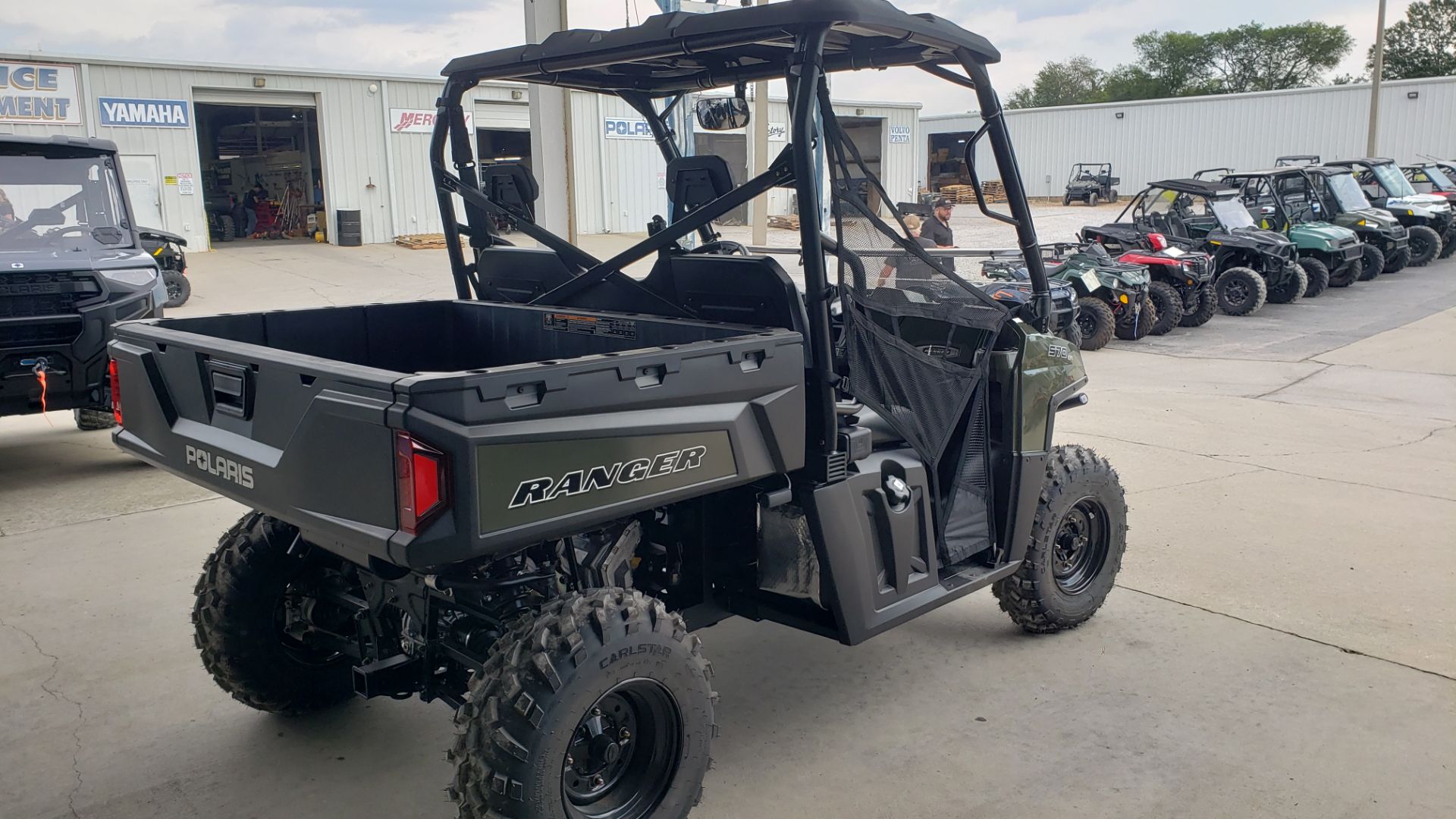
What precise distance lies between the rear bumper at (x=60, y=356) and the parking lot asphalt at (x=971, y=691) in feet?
1.80

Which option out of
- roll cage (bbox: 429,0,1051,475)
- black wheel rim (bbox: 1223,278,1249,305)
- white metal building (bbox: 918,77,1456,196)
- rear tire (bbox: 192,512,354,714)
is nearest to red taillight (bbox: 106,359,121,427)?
rear tire (bbox: 192,512,354,714)

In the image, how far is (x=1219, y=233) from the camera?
15078 millimetres

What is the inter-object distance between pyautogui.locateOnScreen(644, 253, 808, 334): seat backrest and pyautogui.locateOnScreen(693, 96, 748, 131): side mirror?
77 centimetres

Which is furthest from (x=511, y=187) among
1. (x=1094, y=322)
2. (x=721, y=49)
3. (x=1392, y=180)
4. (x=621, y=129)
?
(x=621, y=129)

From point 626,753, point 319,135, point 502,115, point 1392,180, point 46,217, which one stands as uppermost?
point 502,115

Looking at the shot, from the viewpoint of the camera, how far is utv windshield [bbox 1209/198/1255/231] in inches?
596

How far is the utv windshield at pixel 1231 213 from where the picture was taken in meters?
15.1

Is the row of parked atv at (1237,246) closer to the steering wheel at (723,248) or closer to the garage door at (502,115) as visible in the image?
the steering wheel at (723,248)

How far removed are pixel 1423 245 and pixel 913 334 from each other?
1967cm

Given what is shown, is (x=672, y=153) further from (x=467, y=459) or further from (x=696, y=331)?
(x=467, y=459)

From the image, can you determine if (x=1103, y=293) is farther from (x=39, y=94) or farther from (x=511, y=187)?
(x=39, y=94)

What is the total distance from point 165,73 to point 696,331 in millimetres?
23441

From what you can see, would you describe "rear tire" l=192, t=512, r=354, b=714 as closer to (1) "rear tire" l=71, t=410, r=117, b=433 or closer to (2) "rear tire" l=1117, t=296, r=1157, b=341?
(1) "rear tire" l=71, t=410, r=117, b=433

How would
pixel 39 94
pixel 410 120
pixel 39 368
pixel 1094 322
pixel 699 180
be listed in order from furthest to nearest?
pixel 410 120
pixel 39 94
pixel 1094 322
pixel 39 368
pixel 699 180
